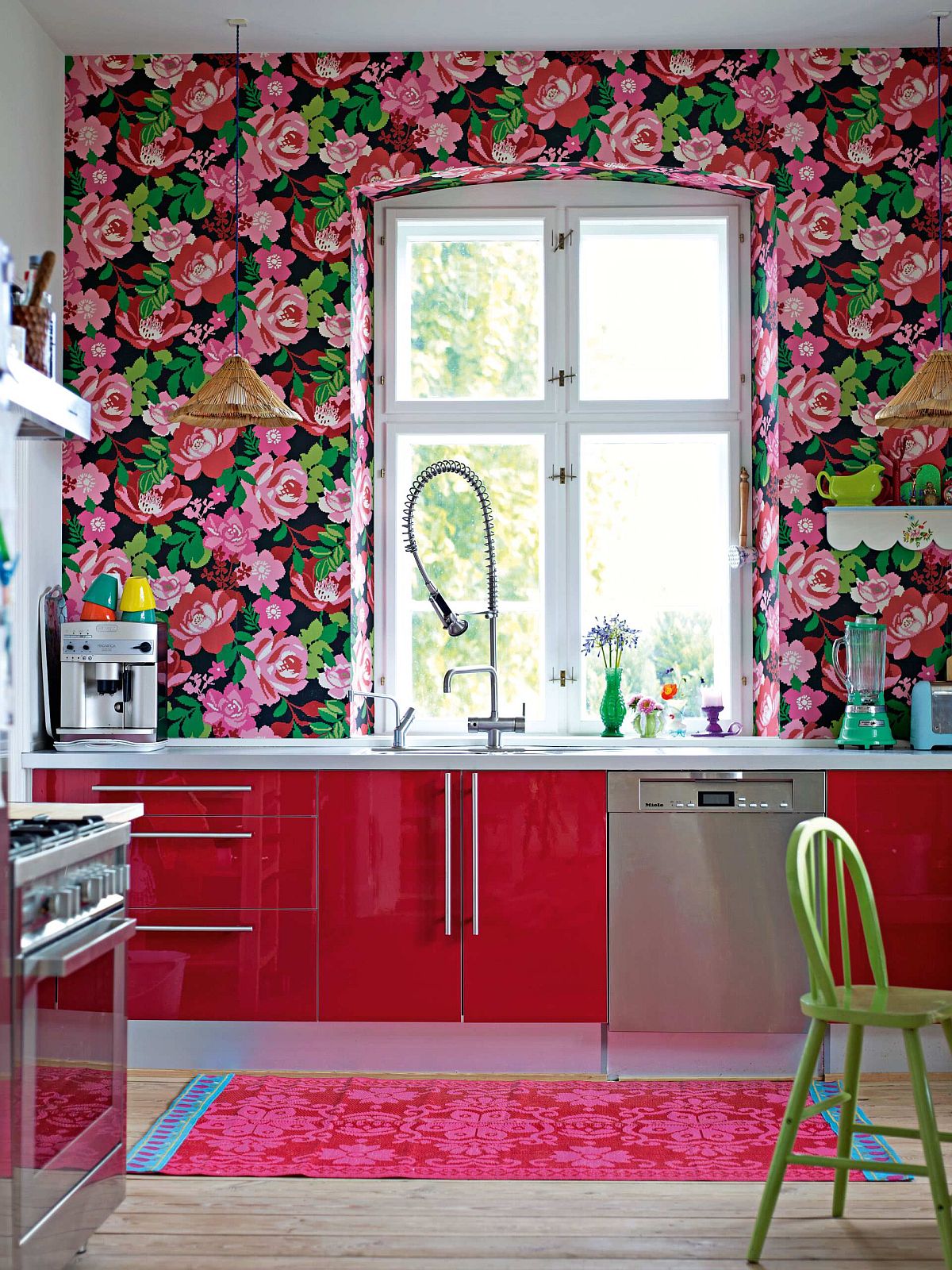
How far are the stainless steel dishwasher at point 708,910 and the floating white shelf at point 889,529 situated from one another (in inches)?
32.2

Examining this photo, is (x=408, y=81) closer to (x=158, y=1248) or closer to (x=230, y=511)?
(x=230, y=511)

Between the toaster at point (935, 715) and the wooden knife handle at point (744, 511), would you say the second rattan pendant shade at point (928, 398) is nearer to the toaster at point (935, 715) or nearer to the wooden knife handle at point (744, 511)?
the wooden knife handle at point (744, 511)

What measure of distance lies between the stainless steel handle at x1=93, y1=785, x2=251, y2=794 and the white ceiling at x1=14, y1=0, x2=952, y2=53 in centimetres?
222

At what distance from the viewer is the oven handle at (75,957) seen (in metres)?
1.84

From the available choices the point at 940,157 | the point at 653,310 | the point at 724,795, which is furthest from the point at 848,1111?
the point at 940,157

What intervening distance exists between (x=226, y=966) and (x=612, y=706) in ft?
4.62

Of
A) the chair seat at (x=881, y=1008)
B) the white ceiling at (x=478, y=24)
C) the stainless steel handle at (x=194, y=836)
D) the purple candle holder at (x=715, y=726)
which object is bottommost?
the chair seat at (x=881, y=1008)

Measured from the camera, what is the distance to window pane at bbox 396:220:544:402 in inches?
157

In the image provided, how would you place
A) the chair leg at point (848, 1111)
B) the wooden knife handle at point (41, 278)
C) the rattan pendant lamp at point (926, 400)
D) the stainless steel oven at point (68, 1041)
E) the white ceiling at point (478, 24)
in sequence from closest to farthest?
the stainless steel oven at point (68, 1041) → the wooden knife handle at point (41, 278) → the chair leg at point (848, 1111) → the rattan pendant lamp at point (926, 400) → the white ceiling at point (478, 24)

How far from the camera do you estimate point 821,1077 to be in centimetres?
330

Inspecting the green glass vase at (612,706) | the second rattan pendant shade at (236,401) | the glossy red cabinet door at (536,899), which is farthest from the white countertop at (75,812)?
the green glass vase at (612,706)

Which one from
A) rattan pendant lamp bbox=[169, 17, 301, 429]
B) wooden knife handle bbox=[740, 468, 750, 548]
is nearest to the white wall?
rattan pendant lamp bbox=[169, 17, 301, 429]

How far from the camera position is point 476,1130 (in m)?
2.89

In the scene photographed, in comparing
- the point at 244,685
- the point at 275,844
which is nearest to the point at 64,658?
the point at 244,685
